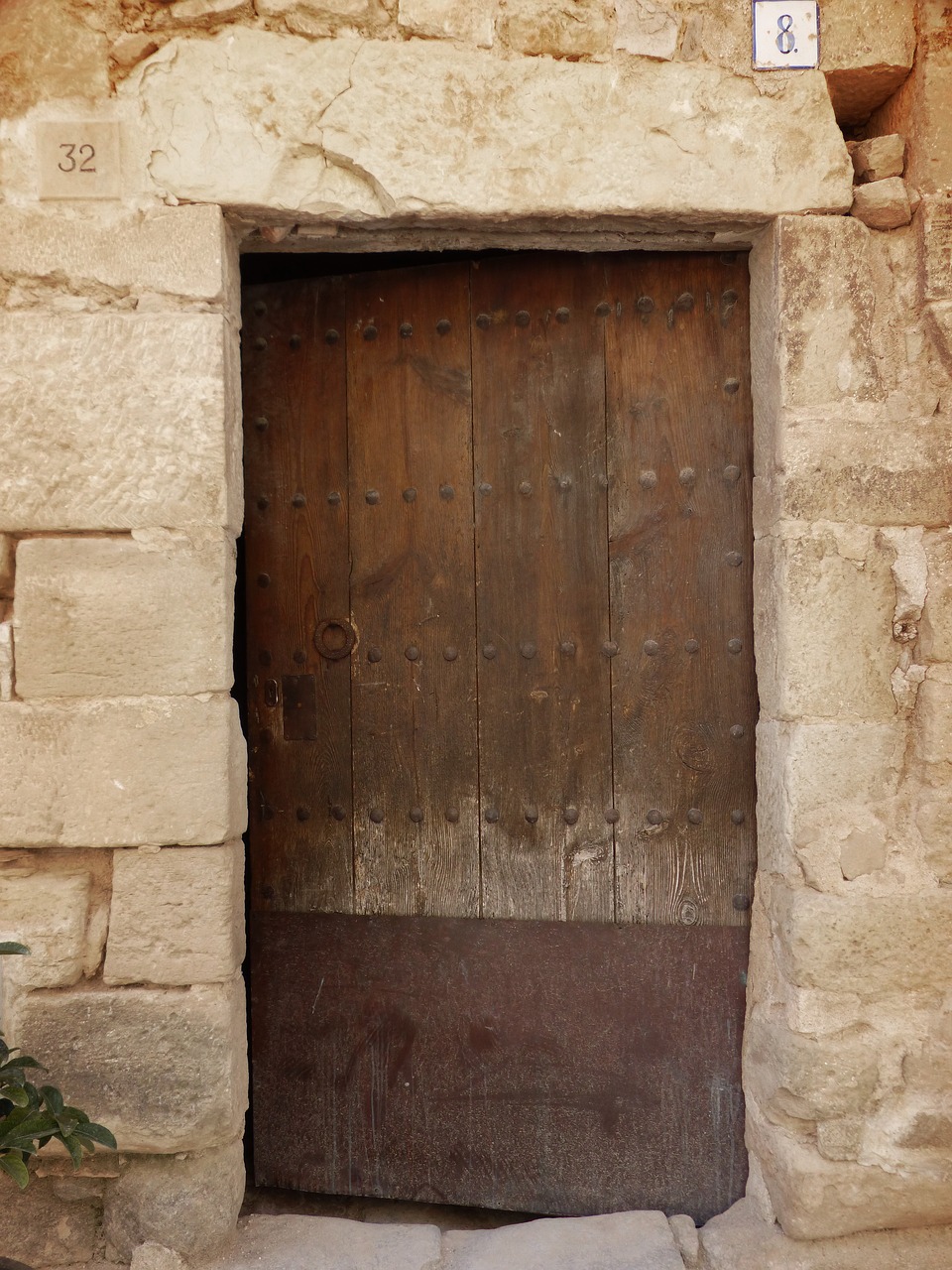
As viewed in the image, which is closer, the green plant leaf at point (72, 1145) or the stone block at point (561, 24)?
the green plant leaf at point (72, 1145)

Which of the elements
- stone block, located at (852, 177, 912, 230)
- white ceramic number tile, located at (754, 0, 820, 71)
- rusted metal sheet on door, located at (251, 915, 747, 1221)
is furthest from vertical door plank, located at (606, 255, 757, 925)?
white ceramic number tile, located at (754, 0, 820, 71)

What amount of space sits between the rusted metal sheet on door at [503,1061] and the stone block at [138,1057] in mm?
358

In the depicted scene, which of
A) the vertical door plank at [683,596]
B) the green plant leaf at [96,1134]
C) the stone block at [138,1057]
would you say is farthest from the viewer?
the vertical door plank at [683,596]

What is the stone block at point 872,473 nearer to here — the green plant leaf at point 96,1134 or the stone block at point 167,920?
the stone block at point 167,920

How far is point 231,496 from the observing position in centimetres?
183

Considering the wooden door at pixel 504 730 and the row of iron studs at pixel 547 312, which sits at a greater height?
the row of iron studs at pixel 547 312

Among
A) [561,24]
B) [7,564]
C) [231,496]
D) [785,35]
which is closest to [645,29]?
[561,24]

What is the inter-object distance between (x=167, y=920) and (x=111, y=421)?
93 cm

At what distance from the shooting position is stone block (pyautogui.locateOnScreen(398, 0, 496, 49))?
1783mm

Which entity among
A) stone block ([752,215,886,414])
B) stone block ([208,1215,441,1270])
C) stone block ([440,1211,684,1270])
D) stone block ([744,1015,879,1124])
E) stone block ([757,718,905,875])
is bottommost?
stone block ([440,1211,684,1270])

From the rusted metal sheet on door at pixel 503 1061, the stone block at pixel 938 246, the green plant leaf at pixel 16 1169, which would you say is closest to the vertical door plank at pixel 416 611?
the rusted metal sheet on door at pixel 503 1061

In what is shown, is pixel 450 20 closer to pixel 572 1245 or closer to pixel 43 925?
pixel 43 925

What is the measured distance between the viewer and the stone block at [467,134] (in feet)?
5.81

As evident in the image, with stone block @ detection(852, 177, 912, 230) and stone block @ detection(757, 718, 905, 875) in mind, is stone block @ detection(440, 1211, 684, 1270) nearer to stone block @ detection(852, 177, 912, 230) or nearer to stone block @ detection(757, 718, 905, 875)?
stone block @ detection(757, 718, 905, 875)
